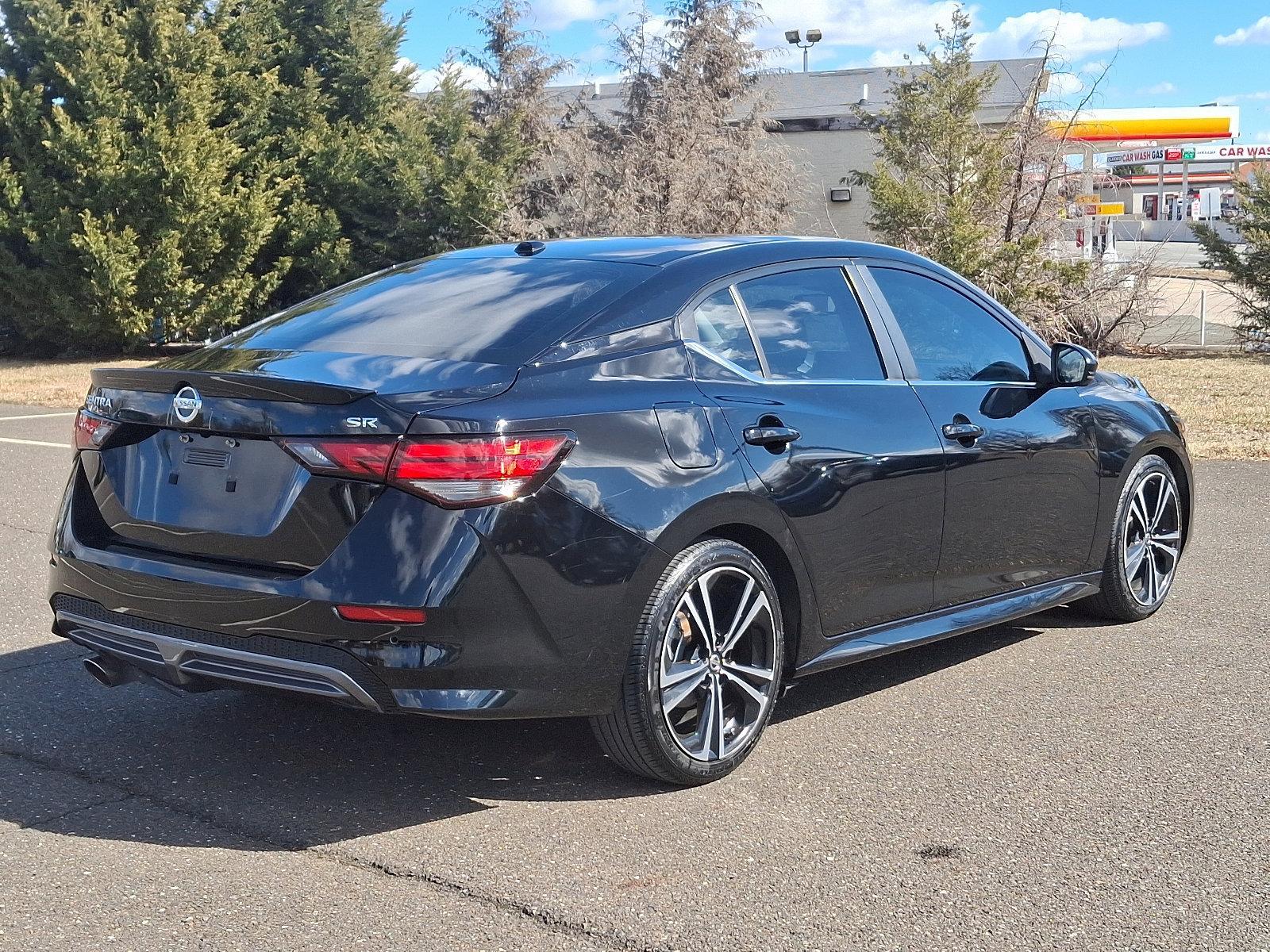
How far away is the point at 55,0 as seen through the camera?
2278cm

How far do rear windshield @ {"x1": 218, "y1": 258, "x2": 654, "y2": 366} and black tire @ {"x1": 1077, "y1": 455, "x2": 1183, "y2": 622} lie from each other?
2.62 m

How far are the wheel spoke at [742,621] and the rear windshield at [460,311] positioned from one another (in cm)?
96

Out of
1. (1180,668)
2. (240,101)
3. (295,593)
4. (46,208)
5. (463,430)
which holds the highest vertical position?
(240,101)

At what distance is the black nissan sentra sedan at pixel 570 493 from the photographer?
12.1 feet

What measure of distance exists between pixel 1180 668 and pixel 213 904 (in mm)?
3736

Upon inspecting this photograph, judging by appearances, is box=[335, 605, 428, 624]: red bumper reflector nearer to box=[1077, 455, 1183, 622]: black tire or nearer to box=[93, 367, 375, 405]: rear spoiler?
box=[93, 367, 375, 405]: rear spoiler

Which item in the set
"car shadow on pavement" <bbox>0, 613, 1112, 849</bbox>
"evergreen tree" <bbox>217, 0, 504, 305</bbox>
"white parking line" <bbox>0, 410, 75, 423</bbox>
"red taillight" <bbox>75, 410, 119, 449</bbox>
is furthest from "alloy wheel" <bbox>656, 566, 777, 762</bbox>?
"evergreen tree" <bbox>217, 0, 504, 305</bbox>

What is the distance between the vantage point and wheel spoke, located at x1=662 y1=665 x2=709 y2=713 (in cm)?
406

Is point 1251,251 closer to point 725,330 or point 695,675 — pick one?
point 725,330

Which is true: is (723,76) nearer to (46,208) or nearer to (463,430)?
(46,208)

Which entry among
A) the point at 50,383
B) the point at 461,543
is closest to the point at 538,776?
the point at 461,543

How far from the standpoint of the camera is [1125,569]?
609cm

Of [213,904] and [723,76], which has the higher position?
[723,76]

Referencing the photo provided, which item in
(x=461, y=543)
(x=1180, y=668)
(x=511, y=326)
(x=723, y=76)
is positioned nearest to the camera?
(x=461, y=543)
